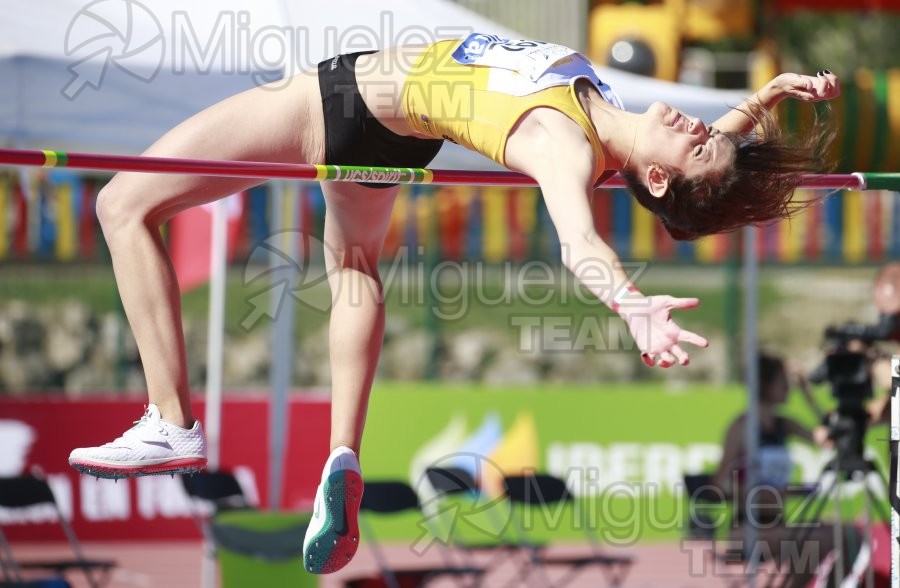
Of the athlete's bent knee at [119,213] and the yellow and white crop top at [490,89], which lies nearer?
the yellow and white crop top at [490,89]

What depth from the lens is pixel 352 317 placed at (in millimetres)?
3455

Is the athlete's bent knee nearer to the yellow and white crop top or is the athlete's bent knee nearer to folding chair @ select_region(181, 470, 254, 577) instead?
the yellow and white crop top

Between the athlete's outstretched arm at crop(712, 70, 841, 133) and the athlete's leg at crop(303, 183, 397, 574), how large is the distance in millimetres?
897

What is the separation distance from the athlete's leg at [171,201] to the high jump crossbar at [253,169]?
0.48ft

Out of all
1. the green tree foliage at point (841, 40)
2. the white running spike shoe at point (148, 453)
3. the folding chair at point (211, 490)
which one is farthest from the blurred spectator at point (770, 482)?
the green tree foliage at point (841, 40)

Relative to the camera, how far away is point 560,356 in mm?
11133

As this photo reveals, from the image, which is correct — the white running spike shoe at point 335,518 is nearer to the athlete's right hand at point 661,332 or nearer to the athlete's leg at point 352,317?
the athlete's leg at point 352,317

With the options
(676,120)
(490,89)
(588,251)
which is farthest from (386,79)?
(588,251)

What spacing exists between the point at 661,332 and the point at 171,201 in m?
1.37

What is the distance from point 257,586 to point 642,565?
3.57 meters

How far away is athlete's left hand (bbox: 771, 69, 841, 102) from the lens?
10.9 ft

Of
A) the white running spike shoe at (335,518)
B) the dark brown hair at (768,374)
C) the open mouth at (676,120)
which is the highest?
the open mouth at (676,120)

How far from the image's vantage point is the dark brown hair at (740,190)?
9.97 ft

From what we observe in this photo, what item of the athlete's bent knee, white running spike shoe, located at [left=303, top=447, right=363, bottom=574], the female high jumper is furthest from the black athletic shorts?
white running spike shoe, located at [left=303, top=447, right=363, bottom=574]
